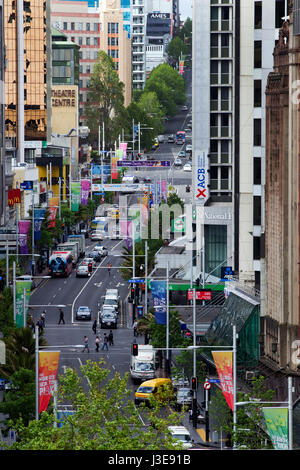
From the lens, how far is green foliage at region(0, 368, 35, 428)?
54.9 m

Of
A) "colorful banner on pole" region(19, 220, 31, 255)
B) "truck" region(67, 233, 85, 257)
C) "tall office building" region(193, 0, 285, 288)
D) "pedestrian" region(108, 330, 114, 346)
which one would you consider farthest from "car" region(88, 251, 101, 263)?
"pedestrian" region(108, 330, 114, 346)

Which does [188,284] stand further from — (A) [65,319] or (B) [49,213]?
(B) [49,213]

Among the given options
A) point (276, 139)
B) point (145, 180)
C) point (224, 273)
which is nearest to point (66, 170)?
point (145, 180)

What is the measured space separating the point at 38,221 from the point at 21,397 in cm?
6480

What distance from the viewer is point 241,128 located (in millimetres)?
83562

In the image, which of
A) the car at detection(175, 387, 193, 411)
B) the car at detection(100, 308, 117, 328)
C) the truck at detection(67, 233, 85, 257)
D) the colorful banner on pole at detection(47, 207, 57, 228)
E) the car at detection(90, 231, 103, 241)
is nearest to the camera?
the car at detection(175, 387, 193, 411)

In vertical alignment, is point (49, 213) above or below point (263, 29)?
below

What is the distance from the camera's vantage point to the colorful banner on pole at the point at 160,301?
75625 mm

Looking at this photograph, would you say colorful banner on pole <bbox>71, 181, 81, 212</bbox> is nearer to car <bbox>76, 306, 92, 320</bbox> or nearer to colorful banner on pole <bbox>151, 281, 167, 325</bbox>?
car <bbox>76, 306, 92, 320</bbox>

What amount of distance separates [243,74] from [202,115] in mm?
16758

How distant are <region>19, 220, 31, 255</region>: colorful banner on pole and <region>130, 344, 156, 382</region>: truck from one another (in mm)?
32212

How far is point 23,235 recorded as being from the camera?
10538cm

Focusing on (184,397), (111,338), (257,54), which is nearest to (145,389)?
(184,397)

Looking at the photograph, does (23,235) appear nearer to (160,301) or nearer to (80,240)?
(80,240)
